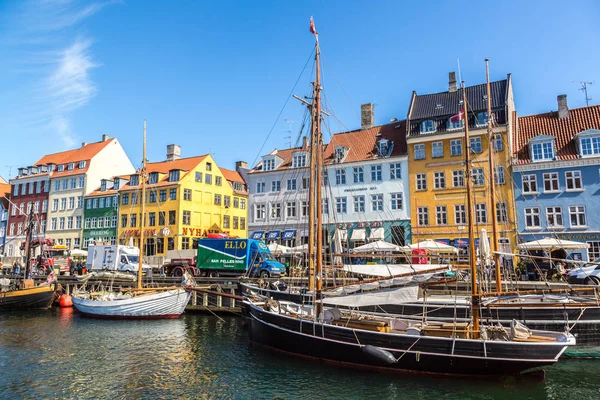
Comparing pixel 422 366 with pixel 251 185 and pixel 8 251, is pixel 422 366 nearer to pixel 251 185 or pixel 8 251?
pixel 251 185

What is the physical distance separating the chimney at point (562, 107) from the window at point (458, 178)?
31.7 feet

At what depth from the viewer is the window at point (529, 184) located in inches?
1469

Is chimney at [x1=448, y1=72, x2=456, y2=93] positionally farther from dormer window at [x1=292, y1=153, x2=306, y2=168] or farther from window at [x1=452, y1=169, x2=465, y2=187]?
dormer window at [x1=292, y1=153, x2=306, y2=168]

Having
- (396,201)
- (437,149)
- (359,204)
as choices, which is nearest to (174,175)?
(359,204)

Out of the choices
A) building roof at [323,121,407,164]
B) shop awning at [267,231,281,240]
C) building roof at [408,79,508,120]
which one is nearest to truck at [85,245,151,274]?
shop awning at [267,231,281,240]

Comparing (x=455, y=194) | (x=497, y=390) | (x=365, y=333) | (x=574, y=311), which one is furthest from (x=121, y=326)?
(x=455, y=194)

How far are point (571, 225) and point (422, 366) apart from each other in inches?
1030

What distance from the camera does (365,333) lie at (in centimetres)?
1705

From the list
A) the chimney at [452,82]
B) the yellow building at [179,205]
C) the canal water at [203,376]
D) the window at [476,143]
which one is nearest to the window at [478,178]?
the window at [476,143]

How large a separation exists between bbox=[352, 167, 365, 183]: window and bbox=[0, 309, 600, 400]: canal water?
2496 centimetres

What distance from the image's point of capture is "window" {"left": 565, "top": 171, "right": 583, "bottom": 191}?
3606cm

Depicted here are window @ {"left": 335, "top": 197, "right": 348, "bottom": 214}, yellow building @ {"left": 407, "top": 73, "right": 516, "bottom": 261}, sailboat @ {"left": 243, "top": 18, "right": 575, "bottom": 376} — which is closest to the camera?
sailboat @ {"left": 243, "top": 18, "right": 575, "bottom": 376}

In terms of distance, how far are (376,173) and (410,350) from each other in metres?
29.1

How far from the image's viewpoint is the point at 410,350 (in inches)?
638
